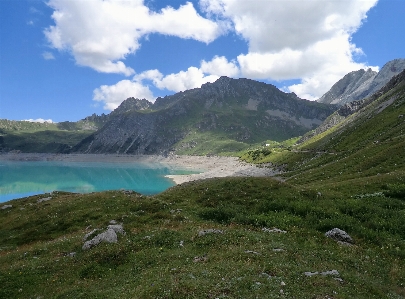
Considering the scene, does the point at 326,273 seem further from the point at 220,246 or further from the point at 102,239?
the point at 102,239

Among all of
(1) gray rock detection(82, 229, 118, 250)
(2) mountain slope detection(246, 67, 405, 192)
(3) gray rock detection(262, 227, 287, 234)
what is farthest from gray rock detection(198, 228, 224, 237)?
(2) mountain slope detection(246, 67, 405, 192)

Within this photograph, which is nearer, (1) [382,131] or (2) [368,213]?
(2) [368,213]

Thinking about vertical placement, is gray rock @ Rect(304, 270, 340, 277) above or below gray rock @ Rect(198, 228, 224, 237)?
below

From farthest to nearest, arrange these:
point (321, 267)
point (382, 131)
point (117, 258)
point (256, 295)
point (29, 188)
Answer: point (29, 188)
point (382, 131)
point (117, 258)
point (321, 267)
point (256, 295)

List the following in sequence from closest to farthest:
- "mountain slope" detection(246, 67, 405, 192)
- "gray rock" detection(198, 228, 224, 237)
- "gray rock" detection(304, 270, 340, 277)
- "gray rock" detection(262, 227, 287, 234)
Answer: "gray rock" detection(304, 270, 340, 277)
"gray rock" detection(198, 228, 224, 237)
"gray rock" detection(262, 227, 287, 234)
"mountain slope" detection(246, 67, 405, 192)

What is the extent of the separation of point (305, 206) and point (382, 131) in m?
82.0

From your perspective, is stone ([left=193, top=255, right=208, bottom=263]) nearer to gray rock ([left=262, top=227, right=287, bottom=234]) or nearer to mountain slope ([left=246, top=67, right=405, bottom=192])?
gray rock ([left=262, top=227, right=287, bottom=234])

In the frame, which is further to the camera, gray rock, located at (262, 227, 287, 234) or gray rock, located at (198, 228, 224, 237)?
gray rock, located at (262, 227, 287, 234)

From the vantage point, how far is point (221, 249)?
20.3 m

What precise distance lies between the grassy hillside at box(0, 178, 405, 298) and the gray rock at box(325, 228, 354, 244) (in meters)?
0.76

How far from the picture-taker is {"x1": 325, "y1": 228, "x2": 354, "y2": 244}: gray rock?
23.3m

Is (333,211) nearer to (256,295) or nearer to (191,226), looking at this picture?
(191,226)

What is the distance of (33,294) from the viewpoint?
18.0m

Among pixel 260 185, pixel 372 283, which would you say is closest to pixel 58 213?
pixel 260 185
